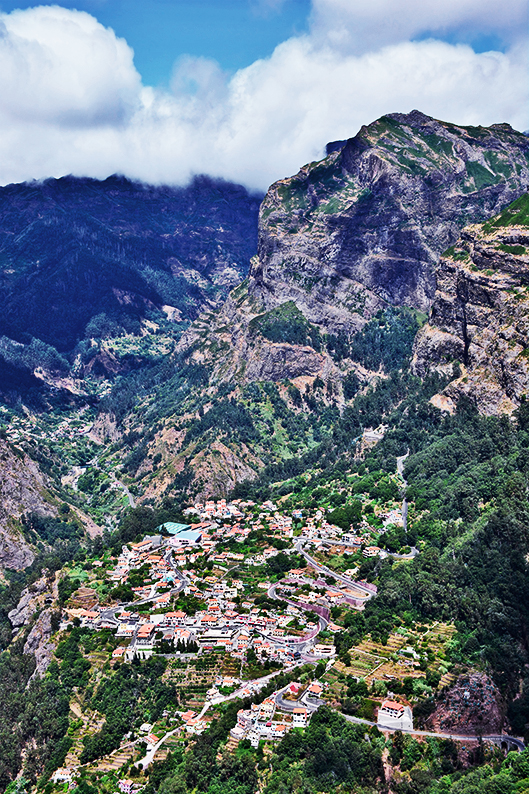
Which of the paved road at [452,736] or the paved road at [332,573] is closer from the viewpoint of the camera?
the paved road at [452,736]

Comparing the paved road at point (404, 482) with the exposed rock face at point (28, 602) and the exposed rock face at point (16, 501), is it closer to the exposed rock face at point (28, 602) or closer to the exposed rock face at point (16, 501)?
the exposed rock face at point (28, 602)

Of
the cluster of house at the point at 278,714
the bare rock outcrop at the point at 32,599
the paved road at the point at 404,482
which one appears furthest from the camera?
the paved road at the point at 404,482

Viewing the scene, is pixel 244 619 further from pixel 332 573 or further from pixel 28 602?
pixel 28 602

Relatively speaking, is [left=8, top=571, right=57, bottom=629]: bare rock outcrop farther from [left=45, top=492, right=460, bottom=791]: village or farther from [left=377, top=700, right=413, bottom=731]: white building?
[left=377, top=700, right=413, bottom=731]: white building

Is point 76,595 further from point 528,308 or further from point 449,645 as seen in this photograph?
point 528,308

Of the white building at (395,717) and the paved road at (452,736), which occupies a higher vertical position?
the white building at (395,717)

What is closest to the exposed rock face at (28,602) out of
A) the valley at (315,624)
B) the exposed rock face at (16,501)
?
the valley at (315,624)

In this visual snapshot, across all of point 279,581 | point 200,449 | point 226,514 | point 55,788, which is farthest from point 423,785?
point 200,449
